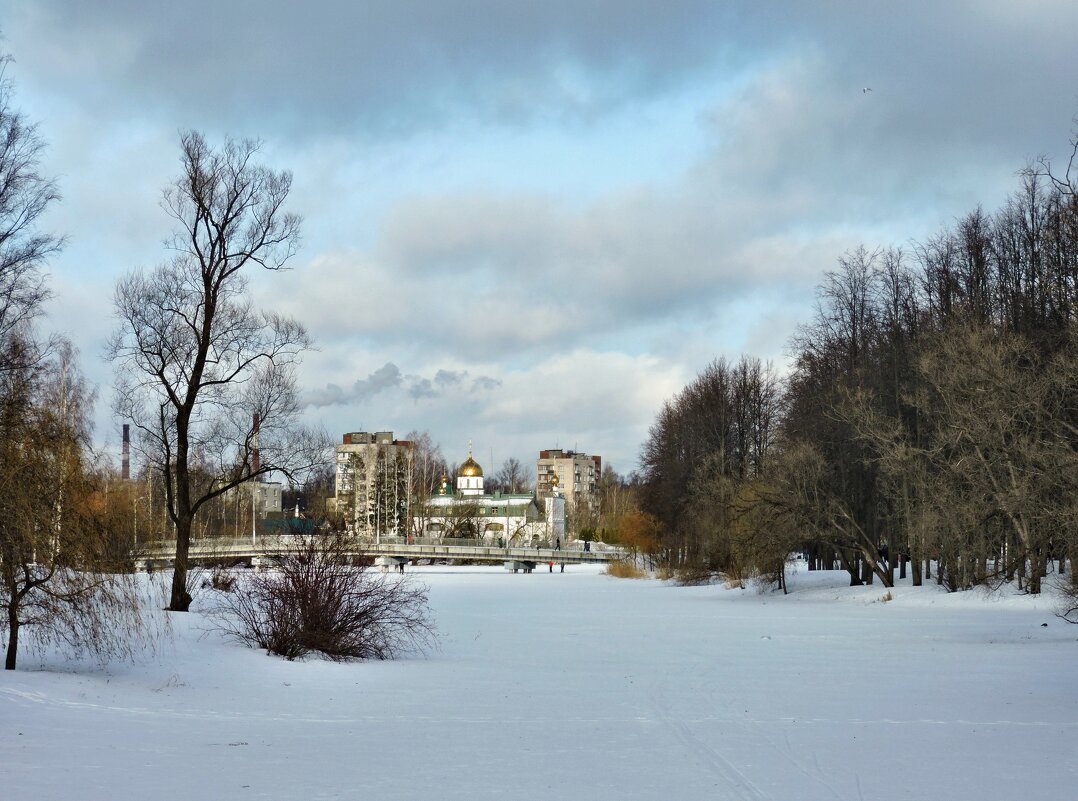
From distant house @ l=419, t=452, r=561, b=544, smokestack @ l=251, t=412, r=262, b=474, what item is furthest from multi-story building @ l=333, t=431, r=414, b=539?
smokestack @ l=251, t=412, r=262, b=474

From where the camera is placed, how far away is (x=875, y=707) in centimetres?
1476

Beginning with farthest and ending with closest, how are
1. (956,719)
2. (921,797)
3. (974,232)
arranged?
(974,232) → (956,719) → (921,797)

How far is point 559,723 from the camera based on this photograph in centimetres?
1329

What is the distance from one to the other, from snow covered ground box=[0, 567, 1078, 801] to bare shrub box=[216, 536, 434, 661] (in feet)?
2.19

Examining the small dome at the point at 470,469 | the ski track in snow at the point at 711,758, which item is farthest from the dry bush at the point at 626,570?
the small dome at the point at 470,469

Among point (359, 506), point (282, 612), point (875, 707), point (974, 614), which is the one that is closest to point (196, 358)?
point (282, 612)

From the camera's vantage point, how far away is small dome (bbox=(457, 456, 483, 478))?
184 metres

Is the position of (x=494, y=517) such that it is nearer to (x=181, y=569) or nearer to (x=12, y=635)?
(x=181, y=569)

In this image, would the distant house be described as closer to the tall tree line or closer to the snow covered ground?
the tall tree line

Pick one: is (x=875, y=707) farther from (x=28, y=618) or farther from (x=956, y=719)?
(x=28, y=618)

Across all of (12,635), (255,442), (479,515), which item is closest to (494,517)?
(479,515)

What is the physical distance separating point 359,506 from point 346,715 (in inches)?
4316

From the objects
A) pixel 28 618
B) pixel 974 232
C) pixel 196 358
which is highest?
pixel 974 232

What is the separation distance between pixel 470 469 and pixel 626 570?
349 feet
